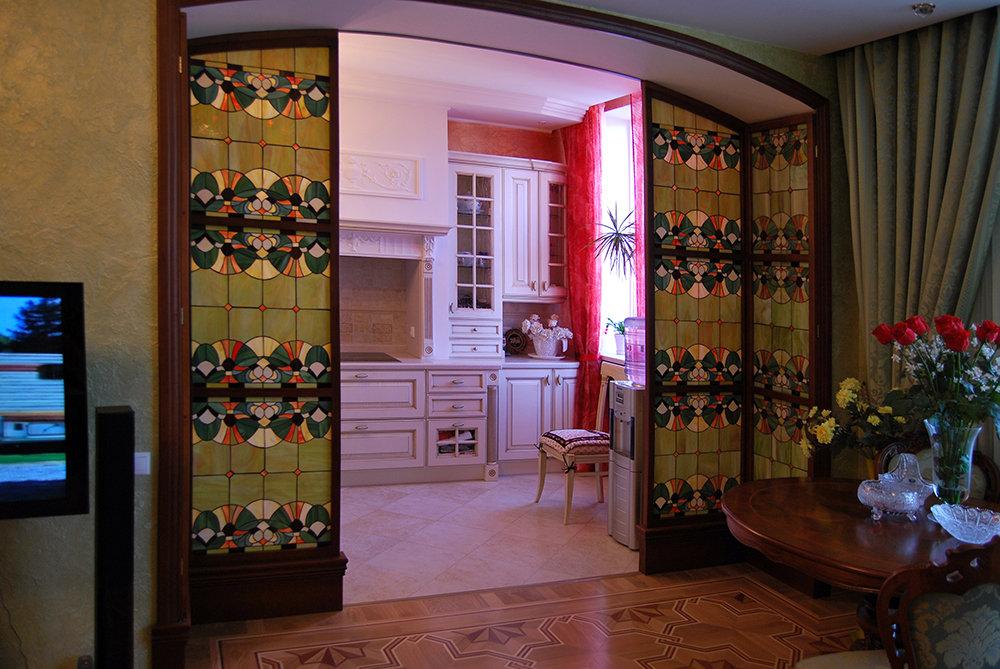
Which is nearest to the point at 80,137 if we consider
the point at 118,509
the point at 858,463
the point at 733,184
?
the point at 118,509

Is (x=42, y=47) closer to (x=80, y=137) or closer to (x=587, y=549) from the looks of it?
(x=80, y=137)

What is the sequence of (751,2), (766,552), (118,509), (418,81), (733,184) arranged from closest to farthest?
1. (118,509)
2. (766,552)
3. (751,2)
4. (733,184)
5. (418,81)

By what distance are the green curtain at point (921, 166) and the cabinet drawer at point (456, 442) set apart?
2.82 m

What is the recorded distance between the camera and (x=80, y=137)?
7.73 feet

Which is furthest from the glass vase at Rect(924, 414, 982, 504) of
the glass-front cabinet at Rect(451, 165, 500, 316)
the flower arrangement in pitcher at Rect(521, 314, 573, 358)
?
the glass-front cabinet at Rect(451, 165, 500, 316)

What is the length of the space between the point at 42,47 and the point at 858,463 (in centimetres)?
396

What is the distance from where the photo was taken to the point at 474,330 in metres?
5.78

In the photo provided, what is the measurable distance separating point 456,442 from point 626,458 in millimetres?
1762

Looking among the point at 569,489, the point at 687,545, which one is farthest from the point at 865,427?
the point at 569,489

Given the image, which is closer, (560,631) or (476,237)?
(560,631)

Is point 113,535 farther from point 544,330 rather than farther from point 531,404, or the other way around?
point 544,330

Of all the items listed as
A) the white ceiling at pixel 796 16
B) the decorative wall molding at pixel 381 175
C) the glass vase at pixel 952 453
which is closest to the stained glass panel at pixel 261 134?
the white ceiling at pixel 796 16

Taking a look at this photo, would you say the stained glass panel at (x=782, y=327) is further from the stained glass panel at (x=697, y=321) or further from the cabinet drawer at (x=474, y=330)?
the cabinet drawer at (x=474, y=330)

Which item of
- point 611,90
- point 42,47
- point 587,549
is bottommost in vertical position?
point 587,549
